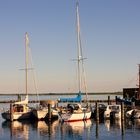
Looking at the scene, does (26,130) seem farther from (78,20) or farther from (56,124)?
(78,20)

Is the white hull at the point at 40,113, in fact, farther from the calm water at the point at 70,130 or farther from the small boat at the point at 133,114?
the small boat at the point at 133,114

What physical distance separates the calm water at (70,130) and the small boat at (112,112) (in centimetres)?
295

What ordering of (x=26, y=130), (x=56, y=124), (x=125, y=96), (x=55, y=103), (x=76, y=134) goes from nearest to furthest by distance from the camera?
(x=76, y=134), (x=26, y=130), (x=56, y=124), (x=55, y=103), (x=125, y=96)

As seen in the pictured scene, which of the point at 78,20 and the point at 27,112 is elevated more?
the point at 78,20

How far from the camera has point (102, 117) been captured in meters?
89.0

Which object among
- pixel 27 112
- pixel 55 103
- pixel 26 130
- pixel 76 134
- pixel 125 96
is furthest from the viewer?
pixel 125 96

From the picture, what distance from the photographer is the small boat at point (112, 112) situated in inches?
3366

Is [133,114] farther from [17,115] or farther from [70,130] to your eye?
[17,115]

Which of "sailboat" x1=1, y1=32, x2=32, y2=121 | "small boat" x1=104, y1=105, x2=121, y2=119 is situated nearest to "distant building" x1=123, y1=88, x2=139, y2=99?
"small boat" x1=104, y1=105, x2=121, y2=119

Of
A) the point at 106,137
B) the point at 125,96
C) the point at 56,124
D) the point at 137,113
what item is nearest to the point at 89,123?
the point at 56,124

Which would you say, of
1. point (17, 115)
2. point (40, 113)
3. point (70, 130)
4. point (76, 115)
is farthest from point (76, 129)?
point (17, 115)

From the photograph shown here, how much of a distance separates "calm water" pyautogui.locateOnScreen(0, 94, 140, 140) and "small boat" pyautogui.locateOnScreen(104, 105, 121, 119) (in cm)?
295

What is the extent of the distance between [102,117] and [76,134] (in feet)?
83.9

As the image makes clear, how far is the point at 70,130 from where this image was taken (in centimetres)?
→ 6856
